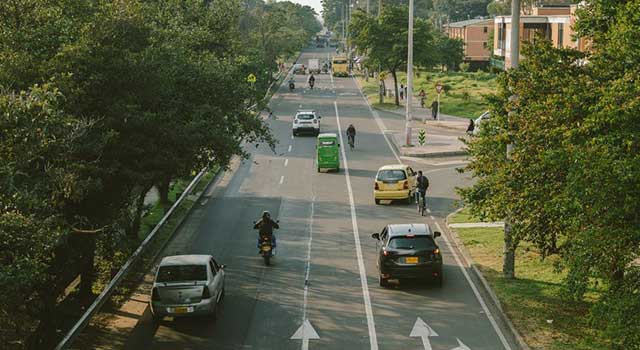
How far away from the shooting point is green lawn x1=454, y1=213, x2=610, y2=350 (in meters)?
18.0

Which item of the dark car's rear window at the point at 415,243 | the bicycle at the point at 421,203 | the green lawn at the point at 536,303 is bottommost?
the green lawn at the point at 536,303

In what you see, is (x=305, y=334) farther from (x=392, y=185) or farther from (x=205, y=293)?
(x=392, y=185)

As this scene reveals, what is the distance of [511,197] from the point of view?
2036cm

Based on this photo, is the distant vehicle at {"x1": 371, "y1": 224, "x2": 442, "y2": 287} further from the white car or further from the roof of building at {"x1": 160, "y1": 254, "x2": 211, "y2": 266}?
the white car

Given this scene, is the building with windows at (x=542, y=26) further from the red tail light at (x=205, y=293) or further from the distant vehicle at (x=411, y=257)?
the red tail light at (x=205, y=293)

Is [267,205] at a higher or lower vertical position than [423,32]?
lower

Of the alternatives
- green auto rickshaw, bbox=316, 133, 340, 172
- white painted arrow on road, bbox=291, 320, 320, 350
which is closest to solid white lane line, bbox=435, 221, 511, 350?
white painted arrow on road, bbox=291, 320, 320, 350

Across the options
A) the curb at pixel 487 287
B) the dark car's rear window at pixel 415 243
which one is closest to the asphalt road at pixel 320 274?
the curb at pixel 487 287

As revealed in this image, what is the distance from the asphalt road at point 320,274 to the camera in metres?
19.5

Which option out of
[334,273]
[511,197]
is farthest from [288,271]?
[511,197]

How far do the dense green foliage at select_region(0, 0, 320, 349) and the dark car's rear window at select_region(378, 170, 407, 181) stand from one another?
9199 mm

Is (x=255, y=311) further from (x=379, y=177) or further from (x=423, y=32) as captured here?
(x=423, y=32)

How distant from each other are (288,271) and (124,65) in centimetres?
832

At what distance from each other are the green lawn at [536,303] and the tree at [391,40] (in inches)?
1723
